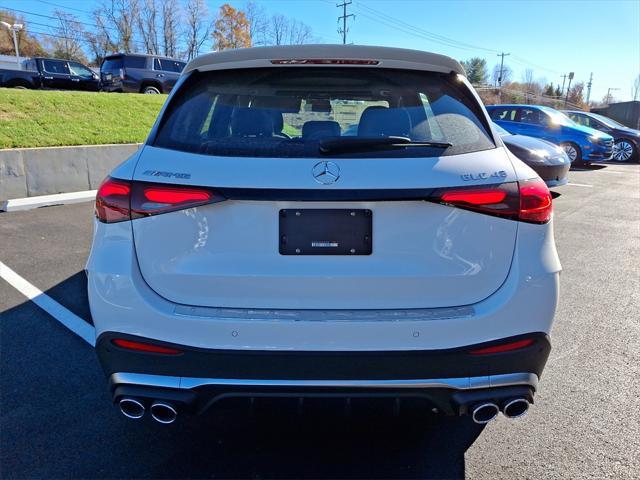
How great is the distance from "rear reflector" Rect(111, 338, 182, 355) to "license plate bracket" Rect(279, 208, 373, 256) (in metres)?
0.57

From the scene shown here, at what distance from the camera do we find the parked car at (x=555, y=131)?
14.6 meters

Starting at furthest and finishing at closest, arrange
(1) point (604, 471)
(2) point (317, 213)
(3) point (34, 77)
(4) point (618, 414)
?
(3) point (34, 77) → (4) point (618, 414) → (1) point (604, 471) → (2) point (317, 213)

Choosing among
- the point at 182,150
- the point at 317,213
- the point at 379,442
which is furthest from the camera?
the point at 379,442

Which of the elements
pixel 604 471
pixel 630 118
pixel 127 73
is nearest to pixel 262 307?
pixel 604 471

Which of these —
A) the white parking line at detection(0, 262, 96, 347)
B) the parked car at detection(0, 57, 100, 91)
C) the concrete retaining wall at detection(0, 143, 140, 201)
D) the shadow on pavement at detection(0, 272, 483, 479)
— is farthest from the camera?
the parked car at detection(0, 57, 100, 91)

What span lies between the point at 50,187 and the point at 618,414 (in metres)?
8.78

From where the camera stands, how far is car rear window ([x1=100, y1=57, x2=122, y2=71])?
1920 cm

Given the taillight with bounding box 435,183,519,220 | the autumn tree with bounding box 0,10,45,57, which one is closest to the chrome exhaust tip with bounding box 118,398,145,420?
the taillight with bounding box 435,183,519,220

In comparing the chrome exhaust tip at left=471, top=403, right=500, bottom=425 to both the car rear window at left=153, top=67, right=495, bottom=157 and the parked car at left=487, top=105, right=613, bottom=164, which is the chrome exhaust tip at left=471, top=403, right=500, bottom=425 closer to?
the car rear window at left=153, top=67, right=495, bottom=157

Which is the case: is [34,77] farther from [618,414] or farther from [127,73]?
[618,414]

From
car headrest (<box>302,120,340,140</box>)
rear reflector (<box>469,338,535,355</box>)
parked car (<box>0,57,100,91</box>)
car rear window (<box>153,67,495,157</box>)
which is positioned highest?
parked car (<box>0,57,100,91</box>)

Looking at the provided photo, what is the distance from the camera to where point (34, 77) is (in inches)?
827

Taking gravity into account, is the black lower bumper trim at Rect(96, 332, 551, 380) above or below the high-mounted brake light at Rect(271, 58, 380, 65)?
below

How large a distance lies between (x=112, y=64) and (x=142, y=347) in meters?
20.4
